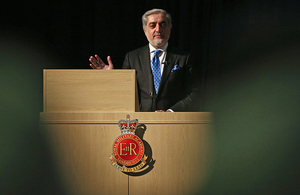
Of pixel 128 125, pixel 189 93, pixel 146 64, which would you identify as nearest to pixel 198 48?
pixel 146 64

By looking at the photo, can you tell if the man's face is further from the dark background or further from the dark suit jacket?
the dark background

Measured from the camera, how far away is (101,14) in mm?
2668

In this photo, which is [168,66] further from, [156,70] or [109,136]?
[109,136]

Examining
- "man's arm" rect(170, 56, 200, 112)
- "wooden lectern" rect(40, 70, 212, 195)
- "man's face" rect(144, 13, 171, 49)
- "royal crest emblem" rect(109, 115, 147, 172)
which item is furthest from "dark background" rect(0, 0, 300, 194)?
"royal crest emblem" rect(109, 115, 147, 172)

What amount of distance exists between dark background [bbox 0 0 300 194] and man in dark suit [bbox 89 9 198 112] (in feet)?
1.67

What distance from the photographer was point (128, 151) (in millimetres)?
1118

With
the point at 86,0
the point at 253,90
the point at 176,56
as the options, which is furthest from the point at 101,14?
the point at 253,90

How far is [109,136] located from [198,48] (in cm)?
187

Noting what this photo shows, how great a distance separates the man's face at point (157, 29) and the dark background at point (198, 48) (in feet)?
2.07

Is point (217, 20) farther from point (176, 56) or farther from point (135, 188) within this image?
point (135, 188)

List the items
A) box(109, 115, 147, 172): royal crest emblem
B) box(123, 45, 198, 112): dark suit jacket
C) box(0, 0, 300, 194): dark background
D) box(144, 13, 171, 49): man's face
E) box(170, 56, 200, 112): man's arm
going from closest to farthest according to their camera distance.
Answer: box(109, 115, 147, 172): royal crest emblem < box(170, 56, 200, 112): man's arm < box(123, 45, 198, 112): dark suit jacket < box(144, 13, 171, 49): man's face < box(0, 0, 300, 194): dark background

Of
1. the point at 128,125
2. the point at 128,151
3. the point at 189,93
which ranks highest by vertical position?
the point at 189,93

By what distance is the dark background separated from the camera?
7.61ft

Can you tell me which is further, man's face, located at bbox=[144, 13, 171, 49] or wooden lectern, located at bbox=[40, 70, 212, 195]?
man's face, located at bbox=[144, 13, 171, 49]
